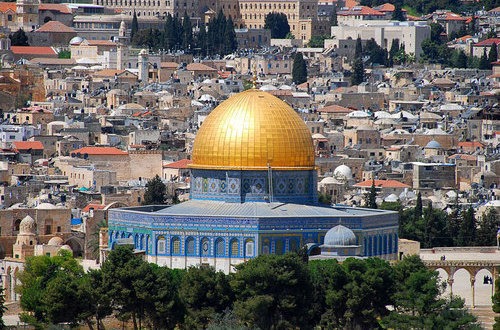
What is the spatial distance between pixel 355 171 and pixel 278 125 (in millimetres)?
33046

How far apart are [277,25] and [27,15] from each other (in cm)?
2138

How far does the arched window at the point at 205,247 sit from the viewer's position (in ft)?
204

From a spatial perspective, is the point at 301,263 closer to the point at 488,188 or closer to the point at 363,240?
the point at 363,240

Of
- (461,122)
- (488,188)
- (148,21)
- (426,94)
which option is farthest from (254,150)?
(148,21)

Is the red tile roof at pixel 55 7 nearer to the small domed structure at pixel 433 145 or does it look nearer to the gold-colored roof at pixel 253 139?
the small domed structure at pixel 433 145

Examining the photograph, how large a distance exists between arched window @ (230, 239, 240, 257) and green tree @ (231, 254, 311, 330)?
17.4ft

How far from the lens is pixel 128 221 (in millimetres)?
64125

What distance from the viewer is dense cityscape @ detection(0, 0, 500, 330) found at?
56.4 m

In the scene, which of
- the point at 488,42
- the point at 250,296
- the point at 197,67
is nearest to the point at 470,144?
the point at 197,67

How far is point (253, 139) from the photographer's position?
6350 cm

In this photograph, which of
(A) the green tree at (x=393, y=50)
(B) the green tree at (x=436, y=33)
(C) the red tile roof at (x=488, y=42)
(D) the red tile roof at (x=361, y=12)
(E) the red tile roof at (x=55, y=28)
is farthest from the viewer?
(D) the red tile roof at (x=361, y=12)

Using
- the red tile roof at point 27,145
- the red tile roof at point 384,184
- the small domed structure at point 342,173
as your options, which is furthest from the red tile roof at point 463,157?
the red tile roof at point 27,145

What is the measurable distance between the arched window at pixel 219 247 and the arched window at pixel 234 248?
9.2 inches

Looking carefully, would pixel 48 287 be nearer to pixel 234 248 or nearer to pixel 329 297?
pixel 234 248
